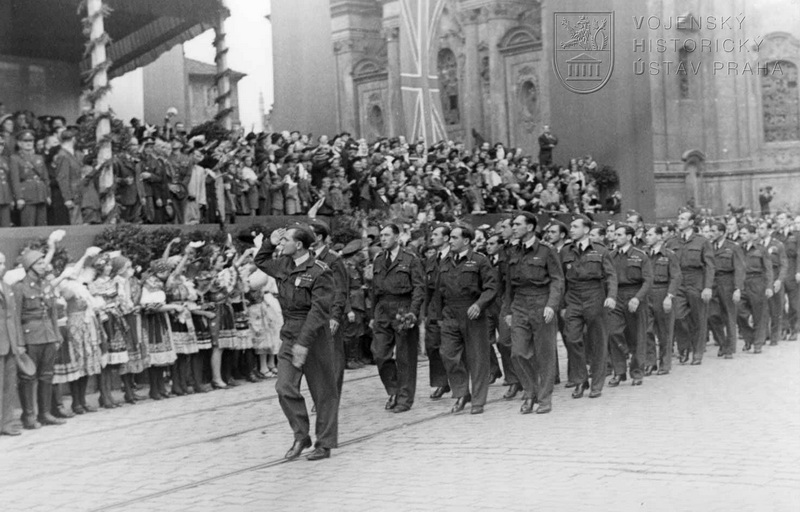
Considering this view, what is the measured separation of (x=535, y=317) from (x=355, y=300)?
4.13 meters

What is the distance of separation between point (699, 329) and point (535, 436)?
22.8 feet

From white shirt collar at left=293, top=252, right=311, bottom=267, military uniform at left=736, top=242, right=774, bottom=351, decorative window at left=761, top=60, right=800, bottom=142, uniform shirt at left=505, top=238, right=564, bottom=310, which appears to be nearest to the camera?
white shirt collar at left=293, top=252, right=311, bottom=267

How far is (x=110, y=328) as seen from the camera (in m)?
13.3

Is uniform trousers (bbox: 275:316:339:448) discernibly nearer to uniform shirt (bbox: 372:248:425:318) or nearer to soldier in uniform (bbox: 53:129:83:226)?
uniform shirt (bbox: 372:248:425:318)

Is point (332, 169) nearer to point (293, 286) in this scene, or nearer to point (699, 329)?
point (699, 329)

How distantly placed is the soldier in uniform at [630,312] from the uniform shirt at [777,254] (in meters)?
5.60

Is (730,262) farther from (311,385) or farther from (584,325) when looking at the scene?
(311,385)

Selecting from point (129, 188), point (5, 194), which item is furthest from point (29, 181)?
point (129, 188)

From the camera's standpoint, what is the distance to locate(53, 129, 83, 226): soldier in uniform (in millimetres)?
16562

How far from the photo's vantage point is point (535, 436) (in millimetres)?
9953

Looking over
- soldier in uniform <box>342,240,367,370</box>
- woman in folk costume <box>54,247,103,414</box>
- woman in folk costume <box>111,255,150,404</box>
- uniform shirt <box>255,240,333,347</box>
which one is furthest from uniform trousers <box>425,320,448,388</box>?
woman in folk costume <box>54,247,103,414</box>

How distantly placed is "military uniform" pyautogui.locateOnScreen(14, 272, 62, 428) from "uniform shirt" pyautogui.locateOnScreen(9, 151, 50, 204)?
394 cm

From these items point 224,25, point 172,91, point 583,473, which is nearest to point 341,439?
point 583,473

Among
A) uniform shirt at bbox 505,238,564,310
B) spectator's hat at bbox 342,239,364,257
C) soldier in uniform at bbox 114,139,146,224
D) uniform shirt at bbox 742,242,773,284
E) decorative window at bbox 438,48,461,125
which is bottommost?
uniform shirt at bbox 742,242,773,284
